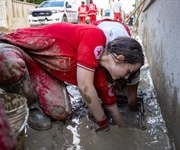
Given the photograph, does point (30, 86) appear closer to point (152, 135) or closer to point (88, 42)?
point (88, 42)

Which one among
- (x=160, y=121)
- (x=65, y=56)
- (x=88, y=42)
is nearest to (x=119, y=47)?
(x=88, y=42)

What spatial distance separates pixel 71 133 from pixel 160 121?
947 mm

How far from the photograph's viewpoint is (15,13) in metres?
15.2

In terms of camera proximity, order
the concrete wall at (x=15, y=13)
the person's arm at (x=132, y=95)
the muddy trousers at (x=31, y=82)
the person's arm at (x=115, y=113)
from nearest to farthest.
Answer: the muddy trousers at (x=31, y=82) → the person's arm at (x=115, y=113) → the person's arm at (x=132, y=95) → the concrete wall at (x=15, y=13)

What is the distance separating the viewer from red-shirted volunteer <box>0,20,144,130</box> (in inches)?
79.4

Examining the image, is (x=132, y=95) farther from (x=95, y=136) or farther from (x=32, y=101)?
(x=32, y=101)

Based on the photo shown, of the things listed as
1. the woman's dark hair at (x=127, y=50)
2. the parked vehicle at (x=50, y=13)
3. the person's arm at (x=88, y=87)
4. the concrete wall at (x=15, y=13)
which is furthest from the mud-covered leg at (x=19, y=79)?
the concrete wall at (x=15, y=13)

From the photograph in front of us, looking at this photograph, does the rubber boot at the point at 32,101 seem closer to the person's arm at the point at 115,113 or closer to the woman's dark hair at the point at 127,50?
the person's arm at the point at 115,113

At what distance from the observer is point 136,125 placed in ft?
8.97

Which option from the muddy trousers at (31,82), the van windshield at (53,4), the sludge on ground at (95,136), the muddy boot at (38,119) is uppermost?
the van windshield at (53,4)

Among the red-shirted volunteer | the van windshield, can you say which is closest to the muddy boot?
the red-shirted volunteer

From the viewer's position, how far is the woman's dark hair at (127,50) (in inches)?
78.3

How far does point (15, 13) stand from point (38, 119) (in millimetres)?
14151

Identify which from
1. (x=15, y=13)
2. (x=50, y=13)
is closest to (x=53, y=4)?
(x=50, y=13)
